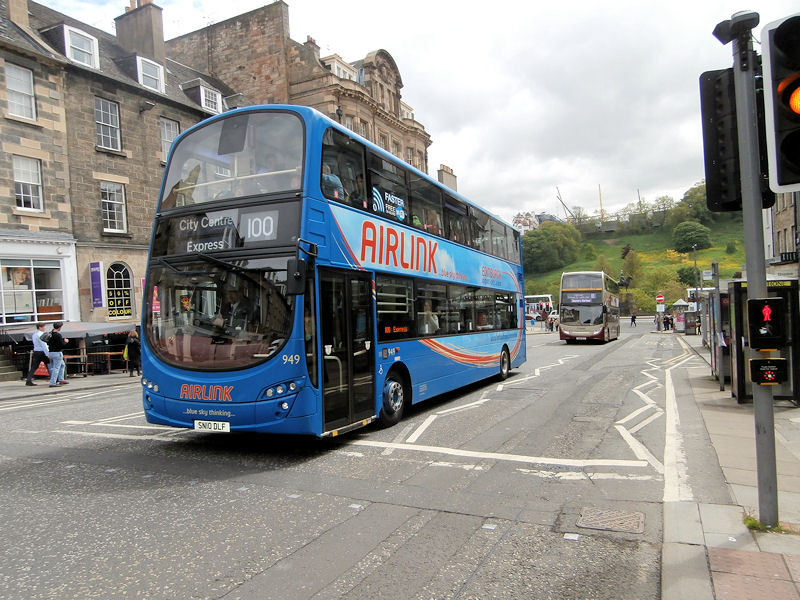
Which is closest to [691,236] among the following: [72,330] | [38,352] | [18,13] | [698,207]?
[698,207]

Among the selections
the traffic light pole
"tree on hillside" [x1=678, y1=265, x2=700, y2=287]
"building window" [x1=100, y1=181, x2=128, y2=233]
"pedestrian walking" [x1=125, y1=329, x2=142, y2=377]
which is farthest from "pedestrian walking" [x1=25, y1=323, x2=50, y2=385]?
"tree on hillside" [x1=678, y1=265, x2=700, y2=287]

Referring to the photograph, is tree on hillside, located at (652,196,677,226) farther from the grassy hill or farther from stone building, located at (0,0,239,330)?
stone building, located at (0,0,239,330)

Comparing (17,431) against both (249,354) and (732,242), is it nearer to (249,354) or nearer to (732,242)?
(249,354)

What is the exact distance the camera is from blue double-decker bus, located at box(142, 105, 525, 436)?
645cm

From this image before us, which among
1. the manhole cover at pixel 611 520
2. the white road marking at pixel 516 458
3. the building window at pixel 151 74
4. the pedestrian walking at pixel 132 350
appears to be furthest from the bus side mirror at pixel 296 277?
the building window at pixel 151 74

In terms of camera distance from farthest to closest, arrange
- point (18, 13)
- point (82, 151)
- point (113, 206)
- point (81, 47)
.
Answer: point (113, 206), point (81, 47), point (82, 151), point (18, 13)

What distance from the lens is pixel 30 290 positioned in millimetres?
20469

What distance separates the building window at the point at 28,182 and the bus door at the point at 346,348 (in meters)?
18.5

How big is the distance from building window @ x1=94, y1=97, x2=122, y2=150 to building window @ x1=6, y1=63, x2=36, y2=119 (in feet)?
8.41

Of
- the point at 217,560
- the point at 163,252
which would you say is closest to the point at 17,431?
the point at 163,252

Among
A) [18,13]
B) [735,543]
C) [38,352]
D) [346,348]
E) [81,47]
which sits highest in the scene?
[18,13]

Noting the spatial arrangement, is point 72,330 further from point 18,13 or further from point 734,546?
point 734,546

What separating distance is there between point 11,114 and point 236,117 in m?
17.9

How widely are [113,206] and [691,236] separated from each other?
129028mm
